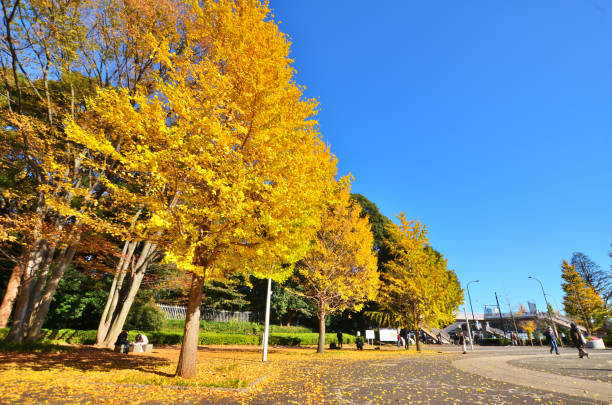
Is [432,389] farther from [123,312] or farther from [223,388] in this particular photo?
[123,312]

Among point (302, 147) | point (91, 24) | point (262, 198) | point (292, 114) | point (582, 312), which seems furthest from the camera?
point (582, 312)

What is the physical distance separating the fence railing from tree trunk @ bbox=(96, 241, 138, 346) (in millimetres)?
5497

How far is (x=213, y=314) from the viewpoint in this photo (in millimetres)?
24984

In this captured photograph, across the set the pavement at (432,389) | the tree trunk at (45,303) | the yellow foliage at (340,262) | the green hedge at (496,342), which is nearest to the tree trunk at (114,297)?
the tree trunk at (45,303)

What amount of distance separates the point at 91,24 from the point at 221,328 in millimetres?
21562

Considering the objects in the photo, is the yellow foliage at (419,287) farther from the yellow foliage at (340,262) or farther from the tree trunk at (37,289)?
the tree trunk at (37,289)

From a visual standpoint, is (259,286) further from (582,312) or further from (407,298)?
(582,312)

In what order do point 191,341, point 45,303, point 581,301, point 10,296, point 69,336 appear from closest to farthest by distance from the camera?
point 191,341, point 45,303, point 69,336, point 10,296, point 581,301

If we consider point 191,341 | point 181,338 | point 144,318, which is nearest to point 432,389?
point 191,341

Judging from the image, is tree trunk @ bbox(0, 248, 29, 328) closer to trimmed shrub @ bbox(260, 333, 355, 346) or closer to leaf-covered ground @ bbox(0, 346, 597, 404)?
leaf-covered ground @ bbox(0, 346, 597, 404)

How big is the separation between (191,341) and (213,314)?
19.7 meters

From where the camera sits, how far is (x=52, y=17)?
1063 cm

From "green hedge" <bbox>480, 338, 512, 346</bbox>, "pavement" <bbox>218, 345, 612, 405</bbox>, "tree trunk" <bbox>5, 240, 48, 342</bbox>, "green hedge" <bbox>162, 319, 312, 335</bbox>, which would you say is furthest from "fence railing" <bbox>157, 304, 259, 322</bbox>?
"green hedge" <bbox>480, 338, 512, 346</bbox>

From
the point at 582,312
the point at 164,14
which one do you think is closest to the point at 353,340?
the point at 164,14
